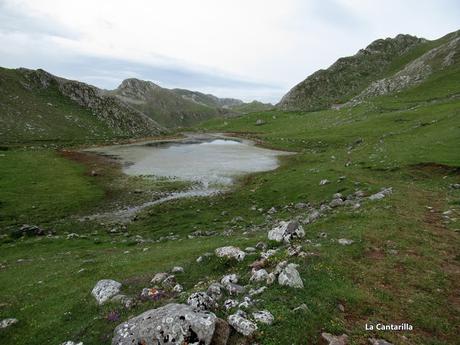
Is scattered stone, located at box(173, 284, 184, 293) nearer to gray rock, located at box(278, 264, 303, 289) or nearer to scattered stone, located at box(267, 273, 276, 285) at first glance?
scattered stone, located at box(267, 273, 276, 285)

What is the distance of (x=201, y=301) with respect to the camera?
14.7 m

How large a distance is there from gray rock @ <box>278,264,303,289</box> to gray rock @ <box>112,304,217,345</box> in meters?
4.29

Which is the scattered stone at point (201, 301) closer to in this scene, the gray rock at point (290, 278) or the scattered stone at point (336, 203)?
the gray rock at point (290, 278)

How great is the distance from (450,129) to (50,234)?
→ 2489 inches

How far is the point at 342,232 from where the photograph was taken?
2462 centimetres

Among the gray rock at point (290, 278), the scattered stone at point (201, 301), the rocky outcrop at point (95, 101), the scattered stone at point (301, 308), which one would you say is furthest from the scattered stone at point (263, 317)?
the rocky outcrop at point (95, 101)

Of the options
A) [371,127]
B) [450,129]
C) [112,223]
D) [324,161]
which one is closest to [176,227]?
[112,223]

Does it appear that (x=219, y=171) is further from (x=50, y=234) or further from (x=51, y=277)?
(x=51, y=277)

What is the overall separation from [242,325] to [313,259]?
7.13 m

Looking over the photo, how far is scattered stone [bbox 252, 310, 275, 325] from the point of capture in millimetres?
13782

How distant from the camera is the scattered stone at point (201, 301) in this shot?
14531mm

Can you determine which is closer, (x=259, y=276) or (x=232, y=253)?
(x=259, y=276)

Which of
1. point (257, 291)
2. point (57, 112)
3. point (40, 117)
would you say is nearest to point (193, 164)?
point (257, 291)

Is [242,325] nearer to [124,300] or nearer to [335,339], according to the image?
[335,339]
